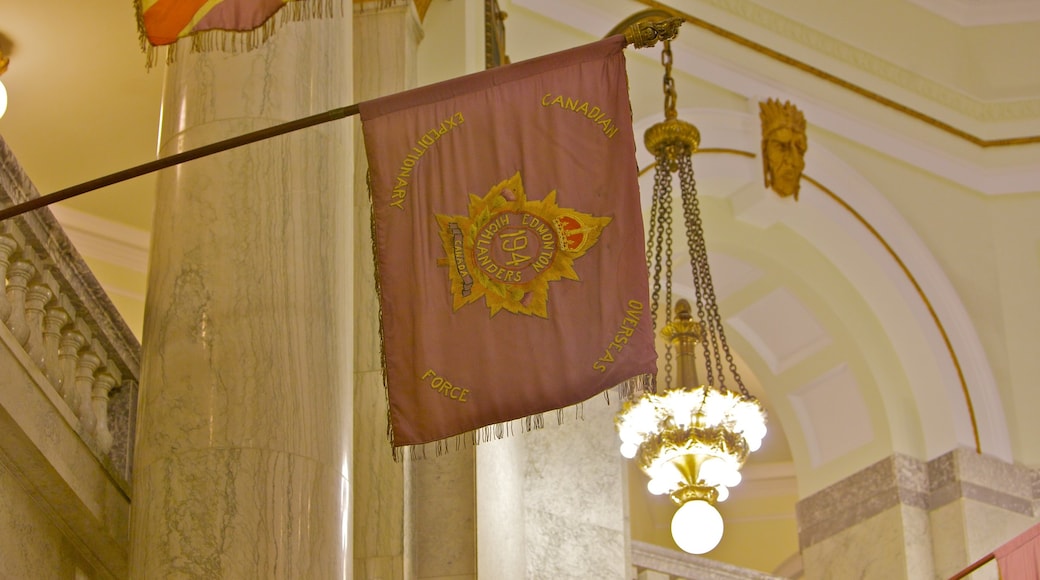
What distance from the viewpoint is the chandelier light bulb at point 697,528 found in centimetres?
845

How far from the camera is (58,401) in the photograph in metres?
6.19

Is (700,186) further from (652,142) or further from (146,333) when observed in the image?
(146,333)

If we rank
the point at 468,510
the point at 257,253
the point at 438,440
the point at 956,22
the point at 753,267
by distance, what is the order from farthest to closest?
the point at 956,22, the point at 753,267, the point at 468,510, the point at 257,253, the point at 438,440

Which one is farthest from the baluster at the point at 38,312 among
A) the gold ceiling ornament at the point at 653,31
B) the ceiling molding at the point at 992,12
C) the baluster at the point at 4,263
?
the ceiling molding at the point at 992,12

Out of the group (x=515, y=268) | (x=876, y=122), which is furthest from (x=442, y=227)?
(x=876, y=122)

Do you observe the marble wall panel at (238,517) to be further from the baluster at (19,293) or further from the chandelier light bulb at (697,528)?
the chandelier light bulb at (697,528)

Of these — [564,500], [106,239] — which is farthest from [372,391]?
[106,239]

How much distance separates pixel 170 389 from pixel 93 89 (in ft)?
20.0

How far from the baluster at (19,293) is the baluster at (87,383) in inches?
19.5

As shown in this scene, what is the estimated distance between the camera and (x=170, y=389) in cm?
543

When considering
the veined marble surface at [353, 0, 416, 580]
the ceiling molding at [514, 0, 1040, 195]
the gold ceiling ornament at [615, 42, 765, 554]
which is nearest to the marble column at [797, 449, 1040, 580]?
the ceiling molding at [514, 0, 1040, 195]

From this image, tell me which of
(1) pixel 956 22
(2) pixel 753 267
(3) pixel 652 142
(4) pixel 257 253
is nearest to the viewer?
(4) pixel 257 253

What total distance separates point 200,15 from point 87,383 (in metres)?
1.63

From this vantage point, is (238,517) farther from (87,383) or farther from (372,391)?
(372,391)
